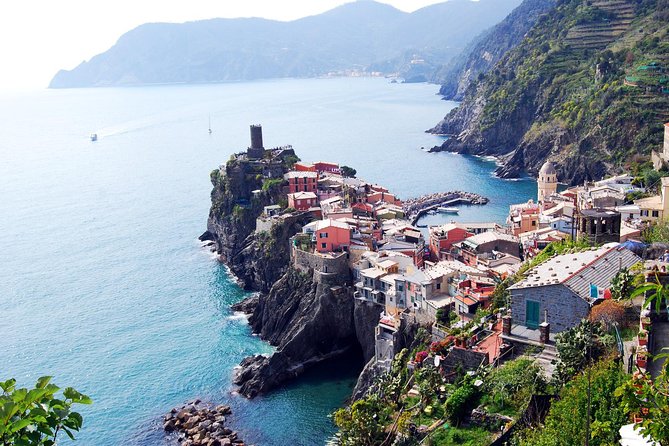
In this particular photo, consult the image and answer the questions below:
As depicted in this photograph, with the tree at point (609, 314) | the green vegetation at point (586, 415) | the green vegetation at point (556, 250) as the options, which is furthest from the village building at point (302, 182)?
the green vegetation at point (586, 415)

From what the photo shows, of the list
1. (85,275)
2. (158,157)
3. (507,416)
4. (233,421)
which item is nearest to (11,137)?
(158,157)

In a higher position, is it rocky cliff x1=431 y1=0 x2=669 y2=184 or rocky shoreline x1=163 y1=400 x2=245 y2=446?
rocky cliff x1=431 y1=0 x2=669 y2=184

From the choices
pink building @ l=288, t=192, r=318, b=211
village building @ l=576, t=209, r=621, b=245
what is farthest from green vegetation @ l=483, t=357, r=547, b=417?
pink building @ l=288, t=192, r=318, b=211

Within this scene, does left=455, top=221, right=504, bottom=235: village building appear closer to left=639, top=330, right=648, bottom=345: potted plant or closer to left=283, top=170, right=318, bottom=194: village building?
left=283, top=170, right=318, bottom=194: village building

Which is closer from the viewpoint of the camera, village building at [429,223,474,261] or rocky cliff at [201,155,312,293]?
village building at [429,223,474,261]

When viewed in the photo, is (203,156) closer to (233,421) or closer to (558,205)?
(558,205)

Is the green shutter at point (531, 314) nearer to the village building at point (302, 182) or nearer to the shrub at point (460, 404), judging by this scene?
the shrub at point (460, 404)
